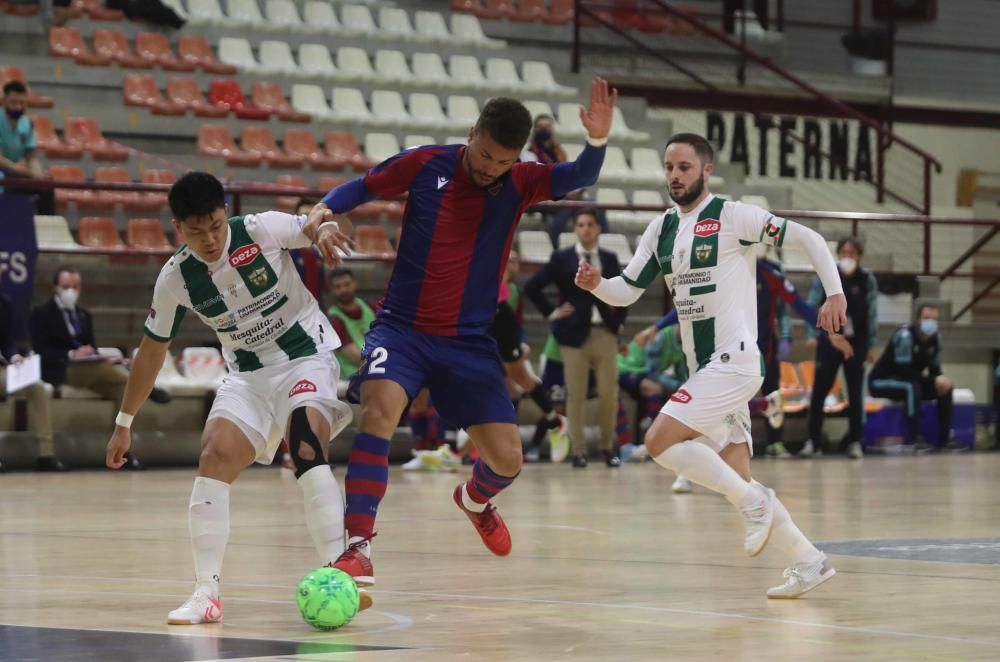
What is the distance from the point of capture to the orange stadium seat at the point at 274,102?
19938 mm

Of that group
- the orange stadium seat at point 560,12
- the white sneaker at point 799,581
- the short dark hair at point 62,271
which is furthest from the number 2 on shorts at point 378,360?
the orange stadium seat at point 560,12

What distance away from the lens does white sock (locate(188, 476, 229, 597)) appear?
19.0 ft

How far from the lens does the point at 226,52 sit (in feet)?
67.5

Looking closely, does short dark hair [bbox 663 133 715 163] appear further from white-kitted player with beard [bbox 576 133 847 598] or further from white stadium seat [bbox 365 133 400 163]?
white stadium seat [bbox 365 133 400 163]

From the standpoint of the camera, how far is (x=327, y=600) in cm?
539

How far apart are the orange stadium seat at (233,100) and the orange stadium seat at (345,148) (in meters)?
0.81

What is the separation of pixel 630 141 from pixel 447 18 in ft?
10.5

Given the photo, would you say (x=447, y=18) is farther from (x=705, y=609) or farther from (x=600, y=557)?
(x=705, y=609)

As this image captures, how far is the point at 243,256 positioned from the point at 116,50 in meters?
14.4

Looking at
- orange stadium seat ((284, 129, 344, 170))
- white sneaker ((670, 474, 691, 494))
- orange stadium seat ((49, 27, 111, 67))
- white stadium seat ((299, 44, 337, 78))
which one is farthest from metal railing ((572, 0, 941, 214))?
white sneaker ((670, 474, 691, 494))

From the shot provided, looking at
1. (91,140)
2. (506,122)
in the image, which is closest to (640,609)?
(506,122)

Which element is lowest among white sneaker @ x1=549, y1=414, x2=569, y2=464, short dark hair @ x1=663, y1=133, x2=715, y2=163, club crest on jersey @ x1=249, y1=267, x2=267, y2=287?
white sneaker @ x1=549, y1=414, x2=569, y2=464

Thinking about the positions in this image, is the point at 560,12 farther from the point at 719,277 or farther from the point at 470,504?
the point at 470,504

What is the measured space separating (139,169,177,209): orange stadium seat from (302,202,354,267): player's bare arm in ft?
32.9
